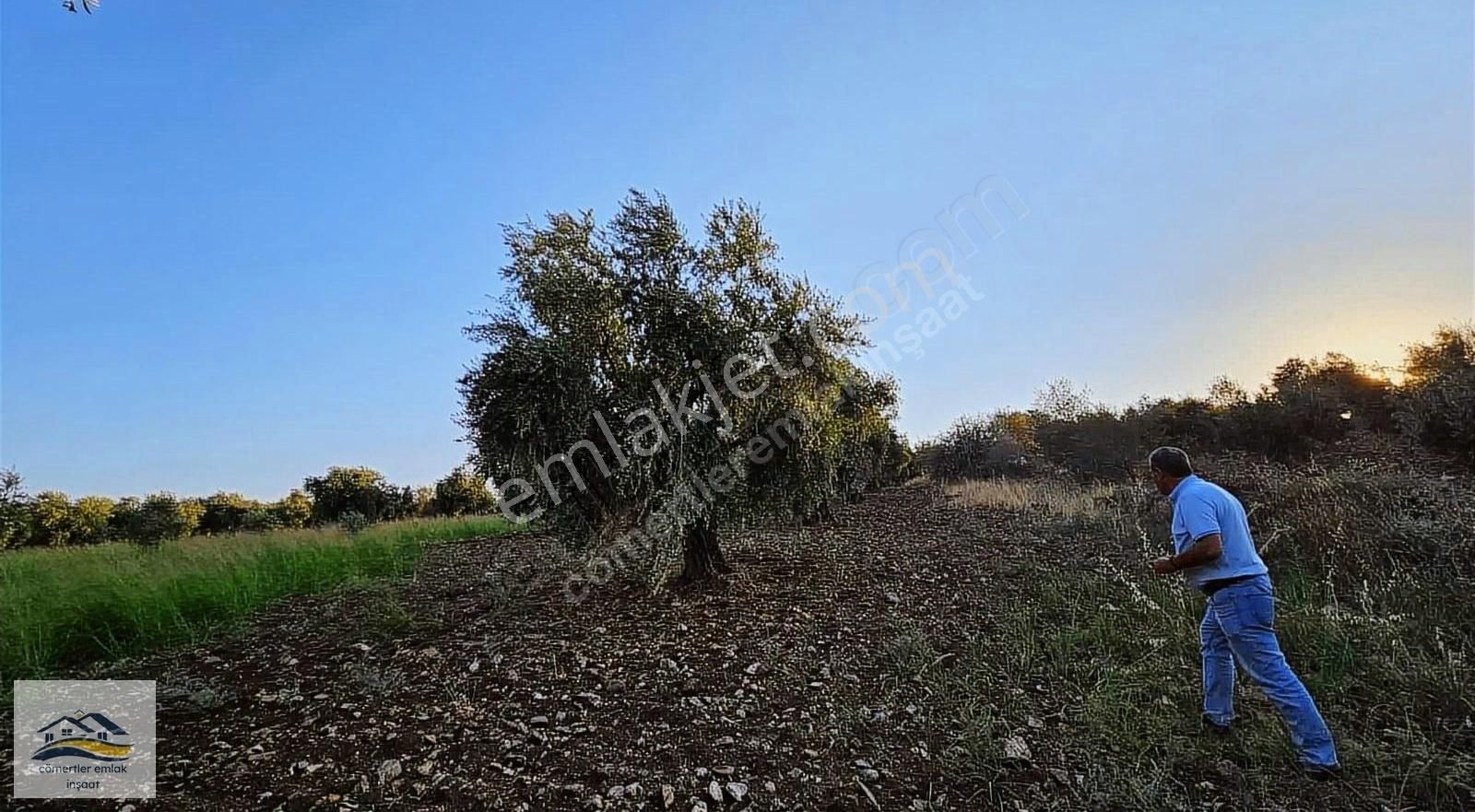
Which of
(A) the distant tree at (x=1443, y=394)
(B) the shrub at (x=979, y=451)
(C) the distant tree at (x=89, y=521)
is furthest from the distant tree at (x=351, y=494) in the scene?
(A) the distant tree at (x=1443, y=394)

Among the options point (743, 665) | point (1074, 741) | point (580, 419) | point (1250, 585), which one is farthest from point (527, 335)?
point (1250, 585)

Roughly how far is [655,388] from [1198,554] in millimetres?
5094

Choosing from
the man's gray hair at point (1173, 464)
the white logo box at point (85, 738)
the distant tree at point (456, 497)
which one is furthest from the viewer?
the distant tree at point (456, 497)

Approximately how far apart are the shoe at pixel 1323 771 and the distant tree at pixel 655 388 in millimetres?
5110

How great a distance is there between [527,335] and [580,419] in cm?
110

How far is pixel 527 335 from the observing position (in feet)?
24.0

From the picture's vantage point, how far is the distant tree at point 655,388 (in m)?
7.13

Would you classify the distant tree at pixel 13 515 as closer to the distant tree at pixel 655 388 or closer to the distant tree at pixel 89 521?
the distant tree at pixel 89 521

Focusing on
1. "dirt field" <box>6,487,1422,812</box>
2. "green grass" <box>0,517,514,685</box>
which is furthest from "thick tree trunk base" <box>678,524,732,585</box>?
"green grass" <box>0,517,514,685</box>

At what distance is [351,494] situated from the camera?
91.9ft

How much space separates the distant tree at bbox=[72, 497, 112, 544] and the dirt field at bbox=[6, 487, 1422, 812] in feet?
72.9

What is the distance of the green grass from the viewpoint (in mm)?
6172

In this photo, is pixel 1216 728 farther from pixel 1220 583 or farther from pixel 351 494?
pixel 351 494

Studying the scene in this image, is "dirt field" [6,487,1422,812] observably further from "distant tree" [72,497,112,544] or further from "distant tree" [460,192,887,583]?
"distant tree" [72,497,112,544]
